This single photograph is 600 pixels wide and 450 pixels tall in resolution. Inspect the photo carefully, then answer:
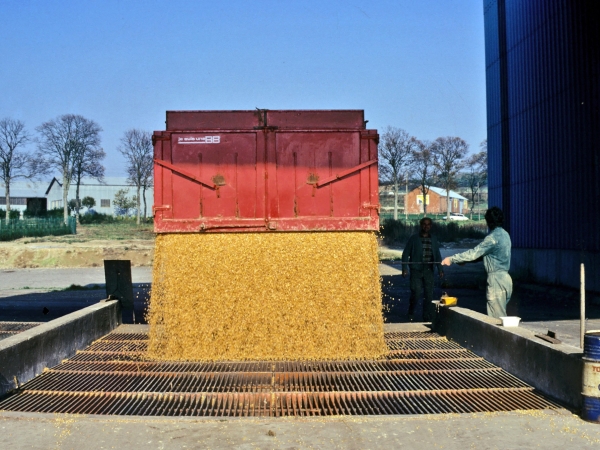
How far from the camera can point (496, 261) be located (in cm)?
837

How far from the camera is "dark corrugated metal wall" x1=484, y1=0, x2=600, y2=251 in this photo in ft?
55.4

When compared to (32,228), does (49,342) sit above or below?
below

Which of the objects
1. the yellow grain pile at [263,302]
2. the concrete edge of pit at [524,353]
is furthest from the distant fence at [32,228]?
the concrete edge of pit at [524,353]

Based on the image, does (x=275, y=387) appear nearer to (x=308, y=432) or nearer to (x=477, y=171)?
(x=308, y=432)

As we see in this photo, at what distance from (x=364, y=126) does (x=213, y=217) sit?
217 cm

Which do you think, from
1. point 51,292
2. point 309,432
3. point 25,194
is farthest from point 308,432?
point 25,194

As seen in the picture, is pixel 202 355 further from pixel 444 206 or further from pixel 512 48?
pixel 444 206

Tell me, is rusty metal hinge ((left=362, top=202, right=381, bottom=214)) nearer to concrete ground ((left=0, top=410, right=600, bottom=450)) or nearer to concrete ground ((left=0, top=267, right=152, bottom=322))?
concrete ground ((left=0, top=410, right=600, bottom=450))

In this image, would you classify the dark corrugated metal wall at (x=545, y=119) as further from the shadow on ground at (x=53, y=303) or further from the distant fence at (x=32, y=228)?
the distant fence at (x=32, y=228)

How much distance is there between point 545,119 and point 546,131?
354 mm

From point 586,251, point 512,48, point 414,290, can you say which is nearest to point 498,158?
point 512,48

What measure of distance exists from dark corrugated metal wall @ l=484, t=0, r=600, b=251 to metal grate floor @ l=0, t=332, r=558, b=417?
1029 cm

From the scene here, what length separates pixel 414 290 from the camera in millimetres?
12070

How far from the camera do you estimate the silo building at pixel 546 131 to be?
55.2 feet
